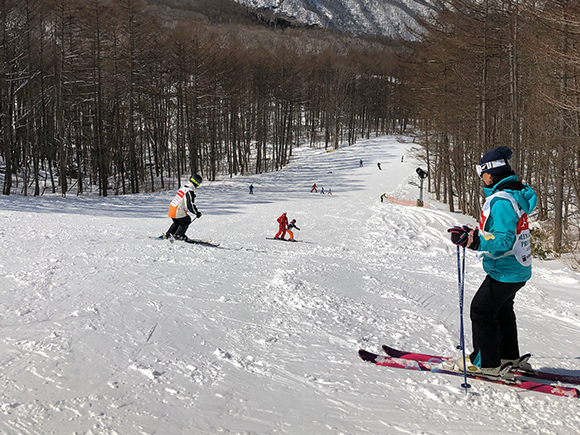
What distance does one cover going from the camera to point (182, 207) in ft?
34.4

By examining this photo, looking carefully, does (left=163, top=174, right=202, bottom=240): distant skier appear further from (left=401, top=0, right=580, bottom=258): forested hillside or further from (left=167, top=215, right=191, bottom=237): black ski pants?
(left=401, top=0, right=580, bottom=258): forested hillside

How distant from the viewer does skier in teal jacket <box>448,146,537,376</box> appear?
130 inches

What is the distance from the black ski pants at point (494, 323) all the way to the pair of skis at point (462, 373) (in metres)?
0.18

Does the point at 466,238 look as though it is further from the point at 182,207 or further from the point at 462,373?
the point at 182,207

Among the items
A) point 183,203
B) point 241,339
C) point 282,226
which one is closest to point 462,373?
point 241,339

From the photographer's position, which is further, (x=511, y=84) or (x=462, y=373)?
(x=511, y=84)

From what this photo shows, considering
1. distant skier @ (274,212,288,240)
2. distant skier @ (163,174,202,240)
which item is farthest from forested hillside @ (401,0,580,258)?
distant skier @ (163,174,202,240)

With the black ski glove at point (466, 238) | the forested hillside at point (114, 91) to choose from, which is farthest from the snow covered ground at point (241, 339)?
the forested hillside at point (114, 91)

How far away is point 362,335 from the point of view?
4.65m

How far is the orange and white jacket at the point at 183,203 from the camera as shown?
33.6ft

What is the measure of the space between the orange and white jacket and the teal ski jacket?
7941 mm

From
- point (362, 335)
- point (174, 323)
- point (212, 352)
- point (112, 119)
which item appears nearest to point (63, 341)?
point (174, 323)

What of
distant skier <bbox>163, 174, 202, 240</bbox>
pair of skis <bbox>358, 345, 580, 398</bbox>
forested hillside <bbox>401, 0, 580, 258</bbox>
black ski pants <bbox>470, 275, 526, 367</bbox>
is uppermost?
forested hillside <bbox>401, 0, 580, 258</bbox>

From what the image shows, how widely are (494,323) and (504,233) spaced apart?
0.84 meters
